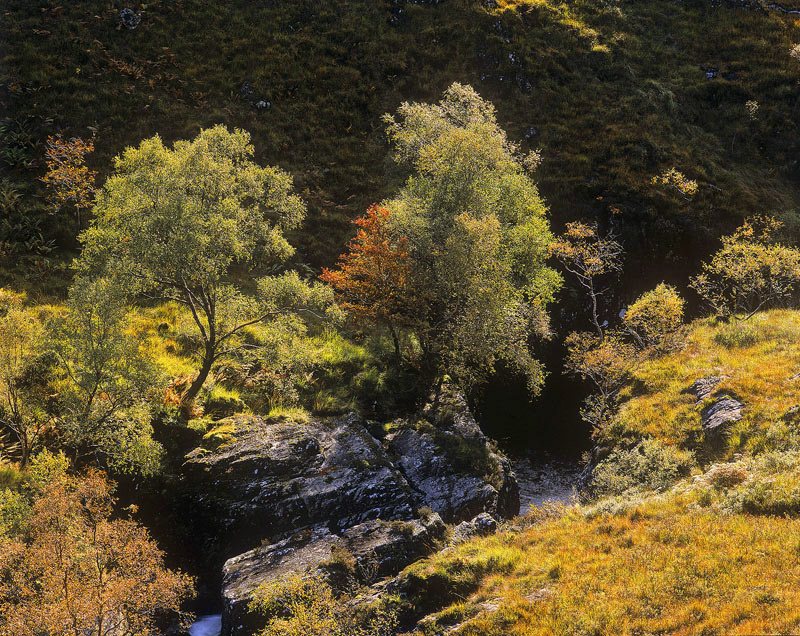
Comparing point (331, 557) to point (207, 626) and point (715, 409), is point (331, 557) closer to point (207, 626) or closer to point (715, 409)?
point (207, 626)

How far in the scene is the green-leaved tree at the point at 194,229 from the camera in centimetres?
1884


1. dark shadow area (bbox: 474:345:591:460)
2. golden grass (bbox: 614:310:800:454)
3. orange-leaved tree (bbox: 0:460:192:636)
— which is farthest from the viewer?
dark shadow area (bbox: 474:345:591:460)

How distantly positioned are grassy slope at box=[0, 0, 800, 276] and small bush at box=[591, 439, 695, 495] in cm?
2023

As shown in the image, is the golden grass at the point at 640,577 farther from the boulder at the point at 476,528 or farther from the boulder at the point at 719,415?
the boulder at the point at 719,415

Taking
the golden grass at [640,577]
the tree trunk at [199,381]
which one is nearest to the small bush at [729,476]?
the golden grass at [640,577]

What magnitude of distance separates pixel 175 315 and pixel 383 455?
15245 mm

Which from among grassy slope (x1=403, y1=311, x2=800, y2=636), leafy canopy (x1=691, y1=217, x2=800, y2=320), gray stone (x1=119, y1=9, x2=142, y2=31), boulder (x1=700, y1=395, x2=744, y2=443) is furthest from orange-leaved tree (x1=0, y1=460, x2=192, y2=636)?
gray stone (x1=119, y1=9, x2=142, y2=31)

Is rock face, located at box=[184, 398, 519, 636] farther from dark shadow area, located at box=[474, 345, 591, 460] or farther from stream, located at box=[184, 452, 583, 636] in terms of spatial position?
dark shadow area, located at box=[474, 345, 591, 460]

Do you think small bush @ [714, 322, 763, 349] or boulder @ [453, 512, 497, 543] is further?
small bush @ [714, 322, 763, 349]

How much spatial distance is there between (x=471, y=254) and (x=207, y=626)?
734 inches

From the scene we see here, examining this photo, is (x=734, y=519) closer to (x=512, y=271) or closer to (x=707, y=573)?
(x=707, y=573)

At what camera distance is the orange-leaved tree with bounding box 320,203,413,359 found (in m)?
24.7

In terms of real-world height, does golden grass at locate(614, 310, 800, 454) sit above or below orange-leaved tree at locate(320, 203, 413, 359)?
below

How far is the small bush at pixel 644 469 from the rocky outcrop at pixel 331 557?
6.93m
